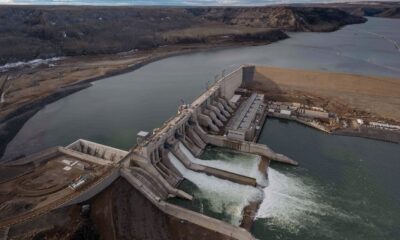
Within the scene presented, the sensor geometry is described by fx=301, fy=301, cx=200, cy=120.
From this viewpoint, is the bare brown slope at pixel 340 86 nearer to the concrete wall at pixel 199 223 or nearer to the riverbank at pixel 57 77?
the riverbank at pixel 57 77

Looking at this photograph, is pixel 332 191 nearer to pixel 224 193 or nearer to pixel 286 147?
pixel 286 147

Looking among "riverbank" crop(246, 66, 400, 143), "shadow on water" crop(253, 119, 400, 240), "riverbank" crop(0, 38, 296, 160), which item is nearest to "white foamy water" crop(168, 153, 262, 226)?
"shadow on water" crop(253, 119, 400, 240)

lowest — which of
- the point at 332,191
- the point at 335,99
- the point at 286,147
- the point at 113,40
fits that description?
the point at 332,191

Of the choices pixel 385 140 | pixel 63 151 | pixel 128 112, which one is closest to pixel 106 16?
pixel 128 112

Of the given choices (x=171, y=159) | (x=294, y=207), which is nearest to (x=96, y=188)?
(x=171, y=159)

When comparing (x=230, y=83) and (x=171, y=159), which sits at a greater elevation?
(x=230, y=83)

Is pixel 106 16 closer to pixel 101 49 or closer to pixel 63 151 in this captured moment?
pixel 101 49
